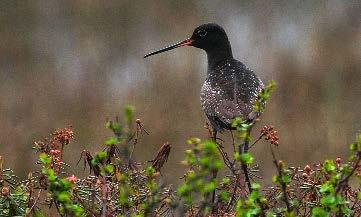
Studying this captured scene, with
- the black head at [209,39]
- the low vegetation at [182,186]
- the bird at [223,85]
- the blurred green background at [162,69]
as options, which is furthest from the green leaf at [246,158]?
the blurred green background at [162,69]

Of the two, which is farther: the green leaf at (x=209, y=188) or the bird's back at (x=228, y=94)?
the bird's back at (x=228, y=94)

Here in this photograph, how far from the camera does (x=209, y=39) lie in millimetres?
9414

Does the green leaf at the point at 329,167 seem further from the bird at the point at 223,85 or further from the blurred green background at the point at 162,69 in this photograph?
the blurred green background at the point at 162,69

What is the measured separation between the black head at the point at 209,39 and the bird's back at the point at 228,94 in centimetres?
41

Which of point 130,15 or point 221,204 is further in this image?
point 130,15

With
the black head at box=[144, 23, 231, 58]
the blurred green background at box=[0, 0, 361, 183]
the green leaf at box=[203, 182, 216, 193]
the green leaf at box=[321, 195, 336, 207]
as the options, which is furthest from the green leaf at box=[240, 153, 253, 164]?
the blurred green background at box=[0, 0, 361, 183]

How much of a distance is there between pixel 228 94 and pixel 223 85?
0.24 meters

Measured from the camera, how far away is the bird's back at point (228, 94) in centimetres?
773

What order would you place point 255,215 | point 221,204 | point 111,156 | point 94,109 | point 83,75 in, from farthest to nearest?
point 83,75 < point 94,109 < point 221,204 < point 111,156 < point 255,215

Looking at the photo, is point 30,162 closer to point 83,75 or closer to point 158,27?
point 83,75

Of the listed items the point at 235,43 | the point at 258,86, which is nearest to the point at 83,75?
the point at 235,43

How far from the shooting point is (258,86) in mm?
8320

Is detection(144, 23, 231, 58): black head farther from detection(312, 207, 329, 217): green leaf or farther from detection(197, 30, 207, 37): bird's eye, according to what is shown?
detection(312, 207, 329, 217): green leaf

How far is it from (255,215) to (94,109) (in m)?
11.1
